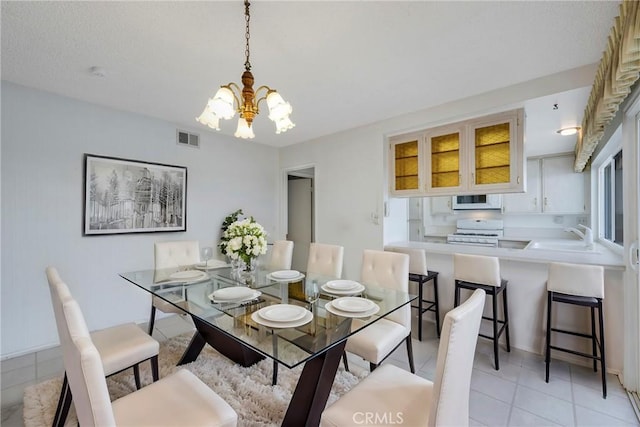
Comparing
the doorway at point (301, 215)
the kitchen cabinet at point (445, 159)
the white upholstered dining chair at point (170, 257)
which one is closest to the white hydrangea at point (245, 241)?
the white upholstered dining chair at point (170, 257)

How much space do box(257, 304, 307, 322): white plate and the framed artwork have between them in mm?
2454

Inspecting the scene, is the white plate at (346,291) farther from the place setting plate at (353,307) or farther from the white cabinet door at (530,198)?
the white cabinet door at (530,198)

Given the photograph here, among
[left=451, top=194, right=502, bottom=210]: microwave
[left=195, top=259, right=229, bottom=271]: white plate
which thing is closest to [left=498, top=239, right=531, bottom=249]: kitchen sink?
[left=451, top=194, right=502, bottom=210]: microwave

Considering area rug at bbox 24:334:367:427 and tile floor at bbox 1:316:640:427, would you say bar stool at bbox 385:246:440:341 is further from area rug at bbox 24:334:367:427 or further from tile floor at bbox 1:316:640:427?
area rug at bbox 24:334:367:427

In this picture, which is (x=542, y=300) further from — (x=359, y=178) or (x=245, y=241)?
(x=245, y=241)

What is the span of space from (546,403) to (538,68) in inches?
96.8

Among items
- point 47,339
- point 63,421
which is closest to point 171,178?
point 47,339

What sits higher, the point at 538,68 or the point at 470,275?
the point at 538,68

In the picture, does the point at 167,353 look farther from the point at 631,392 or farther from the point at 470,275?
the point at 631,392

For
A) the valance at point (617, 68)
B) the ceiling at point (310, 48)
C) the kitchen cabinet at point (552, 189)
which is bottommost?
the kitchen cabinet at point (552, 189)

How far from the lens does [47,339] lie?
268 cm

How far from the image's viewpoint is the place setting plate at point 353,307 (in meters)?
1.56

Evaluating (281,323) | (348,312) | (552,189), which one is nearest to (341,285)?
(348,312)

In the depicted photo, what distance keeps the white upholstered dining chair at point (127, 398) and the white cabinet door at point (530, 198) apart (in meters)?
5.15
